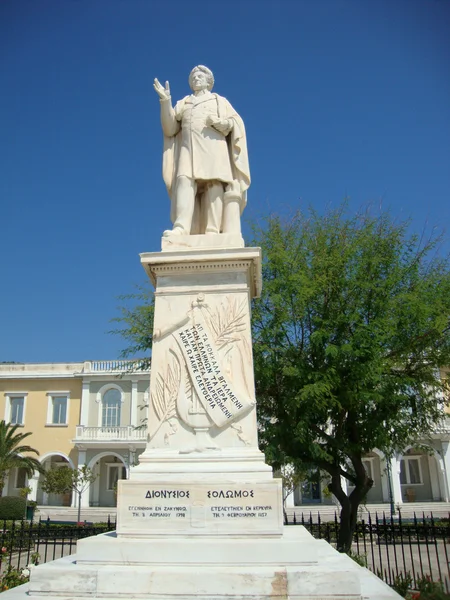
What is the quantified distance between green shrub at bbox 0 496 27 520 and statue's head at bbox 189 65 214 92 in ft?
78.5

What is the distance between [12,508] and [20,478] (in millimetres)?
12865

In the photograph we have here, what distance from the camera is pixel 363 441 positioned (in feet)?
41.6

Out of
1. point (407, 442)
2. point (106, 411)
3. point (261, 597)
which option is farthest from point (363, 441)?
point (106, 411)

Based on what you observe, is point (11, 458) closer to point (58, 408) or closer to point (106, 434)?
point (58, 408)

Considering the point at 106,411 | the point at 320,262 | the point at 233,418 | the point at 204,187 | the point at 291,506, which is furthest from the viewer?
the point at 106,411

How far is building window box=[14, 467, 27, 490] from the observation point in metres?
37.5

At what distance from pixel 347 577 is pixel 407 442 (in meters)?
10.2

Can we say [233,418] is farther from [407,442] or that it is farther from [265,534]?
[407,442]

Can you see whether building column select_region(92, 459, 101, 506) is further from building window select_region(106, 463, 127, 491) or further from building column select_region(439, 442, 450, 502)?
building column select_region(439, 442, 450, 502)

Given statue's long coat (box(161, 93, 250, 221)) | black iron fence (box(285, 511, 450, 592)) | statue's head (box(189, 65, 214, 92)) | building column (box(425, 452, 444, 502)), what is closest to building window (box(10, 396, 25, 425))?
black iron fence (box(285, 511, 450, 592))

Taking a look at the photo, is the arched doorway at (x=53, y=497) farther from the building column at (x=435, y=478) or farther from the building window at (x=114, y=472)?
the building column at (x=435, y=478)

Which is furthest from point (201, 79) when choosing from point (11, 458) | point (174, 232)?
point (11, 458)

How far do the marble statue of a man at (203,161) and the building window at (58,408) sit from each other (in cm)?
3389

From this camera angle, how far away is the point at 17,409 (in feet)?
127
